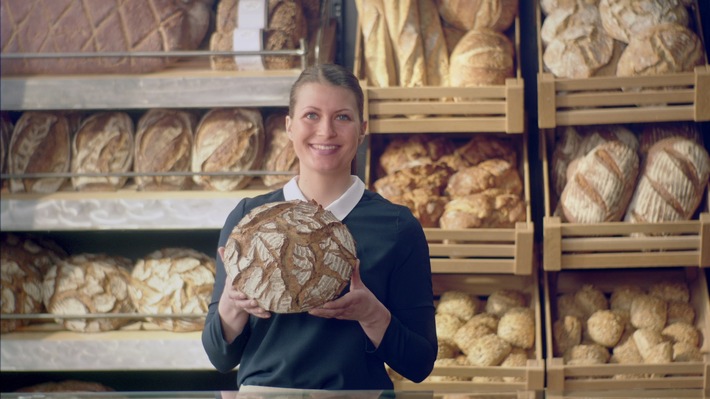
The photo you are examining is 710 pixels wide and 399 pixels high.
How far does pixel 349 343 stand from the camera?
1482 millimetres

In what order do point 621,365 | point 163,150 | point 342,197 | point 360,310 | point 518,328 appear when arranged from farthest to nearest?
point 163,150 → point 518,328 → point 621,365 → point 342,197 → point 360,310

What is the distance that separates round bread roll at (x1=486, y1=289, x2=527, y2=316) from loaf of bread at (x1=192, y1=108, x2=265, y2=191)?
0.84 m

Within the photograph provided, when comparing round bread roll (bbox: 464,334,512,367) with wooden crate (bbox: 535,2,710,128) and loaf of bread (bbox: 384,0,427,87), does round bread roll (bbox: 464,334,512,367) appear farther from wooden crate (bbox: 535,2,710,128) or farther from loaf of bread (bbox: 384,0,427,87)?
loaf of bread (bbox: 384,0,427,87)

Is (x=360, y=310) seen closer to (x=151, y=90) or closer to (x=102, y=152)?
(x=151, y=90)

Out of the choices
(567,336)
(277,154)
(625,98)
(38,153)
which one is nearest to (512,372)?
(567,336)

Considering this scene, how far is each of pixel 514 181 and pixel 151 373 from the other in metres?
1.45

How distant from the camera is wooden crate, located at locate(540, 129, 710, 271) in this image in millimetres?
2672

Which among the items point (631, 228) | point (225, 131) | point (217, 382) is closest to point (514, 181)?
point (631, 228)

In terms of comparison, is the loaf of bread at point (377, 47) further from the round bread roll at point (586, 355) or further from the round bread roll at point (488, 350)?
the round bread roll at point (586, 355)

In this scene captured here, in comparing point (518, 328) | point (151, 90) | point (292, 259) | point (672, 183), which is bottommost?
point (518, 328)

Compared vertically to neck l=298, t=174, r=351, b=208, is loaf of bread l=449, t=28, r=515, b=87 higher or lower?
higher

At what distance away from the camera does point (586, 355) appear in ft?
8.93

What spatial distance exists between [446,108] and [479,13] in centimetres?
37

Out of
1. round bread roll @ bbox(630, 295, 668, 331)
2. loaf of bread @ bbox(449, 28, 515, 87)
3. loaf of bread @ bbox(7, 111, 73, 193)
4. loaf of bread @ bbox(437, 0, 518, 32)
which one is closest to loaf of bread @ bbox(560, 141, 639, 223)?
round bread roll @ bbox(630, 295, 668, 331)
